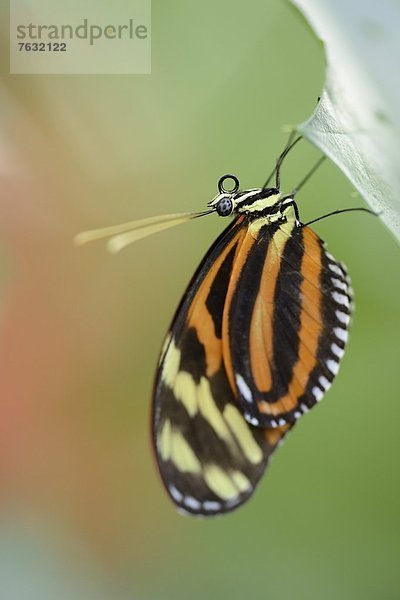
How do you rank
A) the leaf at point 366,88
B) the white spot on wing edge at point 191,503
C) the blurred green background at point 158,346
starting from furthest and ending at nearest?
the blurred green background at point 158,346, the white spot on wing edge at point 191,503, the leaf at point 366,88

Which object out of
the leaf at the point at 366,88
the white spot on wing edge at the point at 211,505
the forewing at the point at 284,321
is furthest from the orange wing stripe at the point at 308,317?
the leaf at the point at 366,88

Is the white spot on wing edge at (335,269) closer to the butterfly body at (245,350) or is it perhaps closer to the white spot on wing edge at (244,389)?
the butterfly body at (245,350)

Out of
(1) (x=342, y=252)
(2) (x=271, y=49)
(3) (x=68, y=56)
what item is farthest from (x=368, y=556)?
(3) (x=68, y=56)

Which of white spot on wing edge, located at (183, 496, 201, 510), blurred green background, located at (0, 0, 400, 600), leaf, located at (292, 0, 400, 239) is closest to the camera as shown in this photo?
leaf, located at (292, 0, 400, 239)

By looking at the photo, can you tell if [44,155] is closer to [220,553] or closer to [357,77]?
[220,553]

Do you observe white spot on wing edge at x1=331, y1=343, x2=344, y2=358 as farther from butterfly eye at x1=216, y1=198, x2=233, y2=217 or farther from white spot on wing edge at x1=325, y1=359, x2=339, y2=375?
butterfly eye at x1=216, y1=198, x2=233, y2=217

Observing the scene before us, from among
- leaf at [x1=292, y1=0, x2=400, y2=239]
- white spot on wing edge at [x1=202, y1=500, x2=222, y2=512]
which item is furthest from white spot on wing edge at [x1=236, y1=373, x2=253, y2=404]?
leaf at [x1=292, y1=0, x2=400, y2=239]

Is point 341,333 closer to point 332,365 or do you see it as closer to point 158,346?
point 332,365
